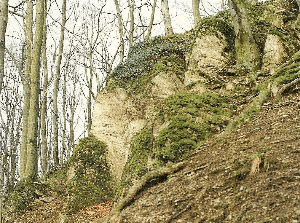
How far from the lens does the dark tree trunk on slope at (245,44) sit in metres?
8.15

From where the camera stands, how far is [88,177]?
922 cm

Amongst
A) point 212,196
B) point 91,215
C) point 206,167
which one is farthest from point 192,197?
point 91,215

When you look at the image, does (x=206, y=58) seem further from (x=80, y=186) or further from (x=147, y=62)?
(x=80, y=186)

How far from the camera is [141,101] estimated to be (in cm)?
991

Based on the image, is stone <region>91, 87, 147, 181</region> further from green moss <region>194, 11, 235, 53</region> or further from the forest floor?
the forest floor

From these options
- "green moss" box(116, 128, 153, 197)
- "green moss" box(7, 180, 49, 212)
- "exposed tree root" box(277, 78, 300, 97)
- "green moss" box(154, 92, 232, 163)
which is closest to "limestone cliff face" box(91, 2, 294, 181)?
"green moss" box(116, 128, 153, 197)

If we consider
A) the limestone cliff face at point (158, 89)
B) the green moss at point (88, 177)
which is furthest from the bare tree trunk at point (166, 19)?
the green moss at point (88, 177)

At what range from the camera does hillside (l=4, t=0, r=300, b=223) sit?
3787mm

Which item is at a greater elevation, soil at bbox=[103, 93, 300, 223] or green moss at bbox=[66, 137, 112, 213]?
soil at bbox=[103, 93, 300, 223]

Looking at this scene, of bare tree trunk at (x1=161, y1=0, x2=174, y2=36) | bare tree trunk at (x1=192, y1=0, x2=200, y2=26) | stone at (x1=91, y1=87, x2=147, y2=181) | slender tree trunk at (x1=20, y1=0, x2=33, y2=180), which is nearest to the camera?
stone at (x1=91, y1=87, x2=147, y2=181)

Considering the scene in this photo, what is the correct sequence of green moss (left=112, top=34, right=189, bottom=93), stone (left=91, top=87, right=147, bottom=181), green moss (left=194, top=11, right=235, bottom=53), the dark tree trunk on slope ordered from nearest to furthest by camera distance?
the dark tree trunk on slope → green moss (left=194, top=11, right=235, bottom=53) → stone (left=91, top=87, right=147, bottom=181) → green moss (left=112, top=34, right=189, bottom=93)

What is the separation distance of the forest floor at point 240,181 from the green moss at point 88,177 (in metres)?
3.67

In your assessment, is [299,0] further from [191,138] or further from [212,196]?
[212,196]

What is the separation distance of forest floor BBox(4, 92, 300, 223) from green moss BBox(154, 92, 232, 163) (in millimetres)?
372
